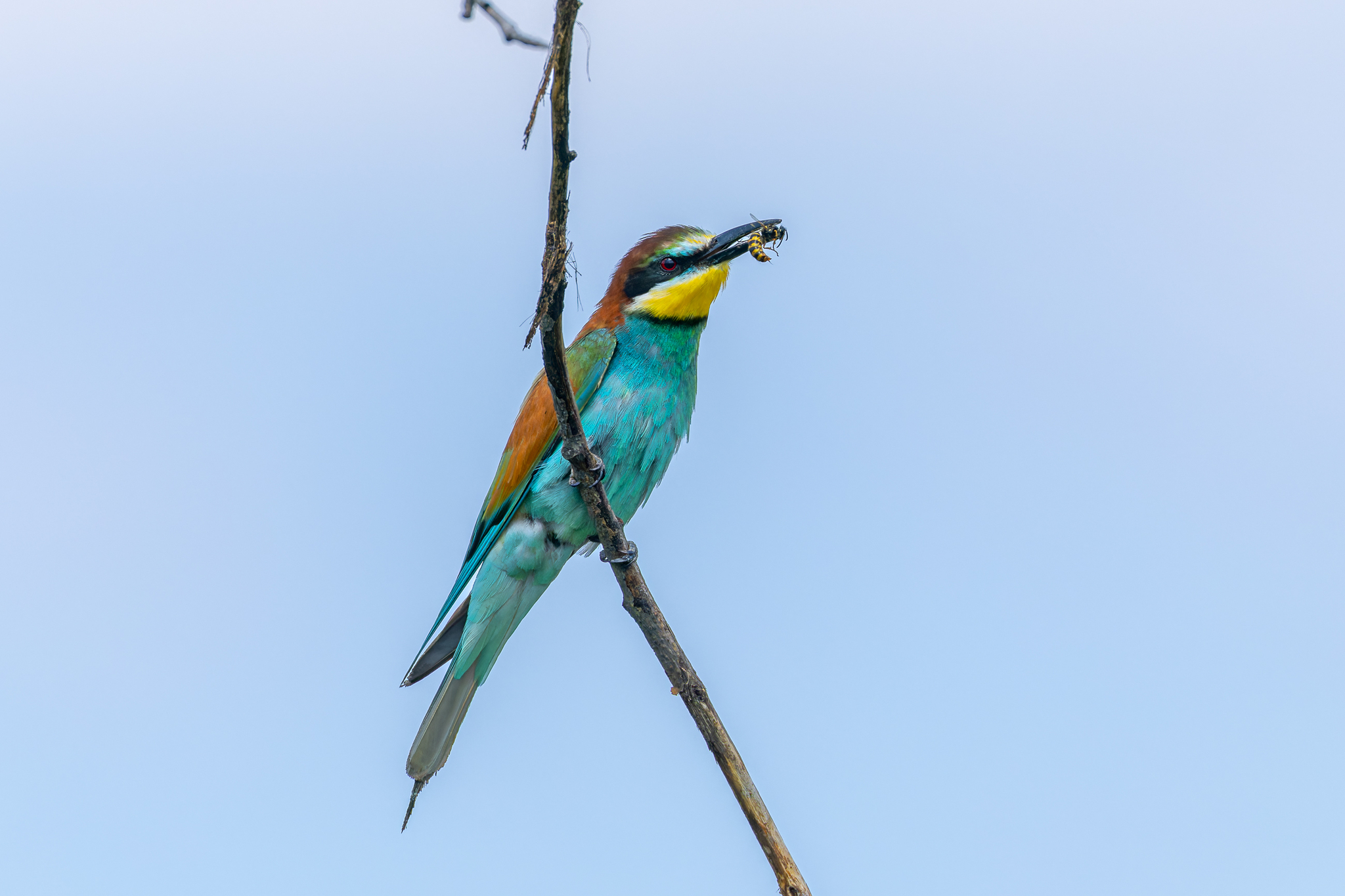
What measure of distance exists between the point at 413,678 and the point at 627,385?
1281mm

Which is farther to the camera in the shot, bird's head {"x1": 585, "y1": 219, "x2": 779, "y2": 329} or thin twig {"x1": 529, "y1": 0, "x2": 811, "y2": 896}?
bird's head {"x1": 585, "y1": 219, "x2": 779, "y2": 329}

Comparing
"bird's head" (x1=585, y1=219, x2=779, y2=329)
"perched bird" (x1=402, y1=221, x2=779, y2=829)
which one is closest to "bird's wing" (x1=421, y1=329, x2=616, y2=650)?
"perched bird" (x1=402, y1=221, x2=779, y2=829)

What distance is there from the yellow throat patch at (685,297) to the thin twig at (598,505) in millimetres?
1080

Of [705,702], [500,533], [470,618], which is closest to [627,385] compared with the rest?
[500,533]

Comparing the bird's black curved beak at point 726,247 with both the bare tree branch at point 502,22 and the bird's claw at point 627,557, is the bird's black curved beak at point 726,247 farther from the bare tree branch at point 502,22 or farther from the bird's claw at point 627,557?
the bare tree branch at point 502,22

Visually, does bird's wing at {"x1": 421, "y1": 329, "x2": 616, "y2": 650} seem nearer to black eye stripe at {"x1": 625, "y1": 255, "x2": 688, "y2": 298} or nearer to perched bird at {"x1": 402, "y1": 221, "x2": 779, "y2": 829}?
perched bird at {"x1": 402, "y1": 221, "x2": 779, "y2": 829}

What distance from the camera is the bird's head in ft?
13.4

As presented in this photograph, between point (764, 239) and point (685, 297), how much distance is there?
13.6 inches

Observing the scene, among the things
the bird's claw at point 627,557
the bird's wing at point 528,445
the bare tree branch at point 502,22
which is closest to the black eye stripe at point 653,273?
the bird's wing at point 528,445

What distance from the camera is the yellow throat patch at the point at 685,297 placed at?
13.4 feet

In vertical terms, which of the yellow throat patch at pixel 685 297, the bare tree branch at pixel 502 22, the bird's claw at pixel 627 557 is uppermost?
the yellow throat patch at pixel 685 297

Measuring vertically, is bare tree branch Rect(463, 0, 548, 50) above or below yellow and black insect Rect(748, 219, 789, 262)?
below

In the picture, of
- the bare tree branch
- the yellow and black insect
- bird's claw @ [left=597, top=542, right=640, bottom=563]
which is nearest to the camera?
the bare tree branch

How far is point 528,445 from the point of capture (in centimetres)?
398
